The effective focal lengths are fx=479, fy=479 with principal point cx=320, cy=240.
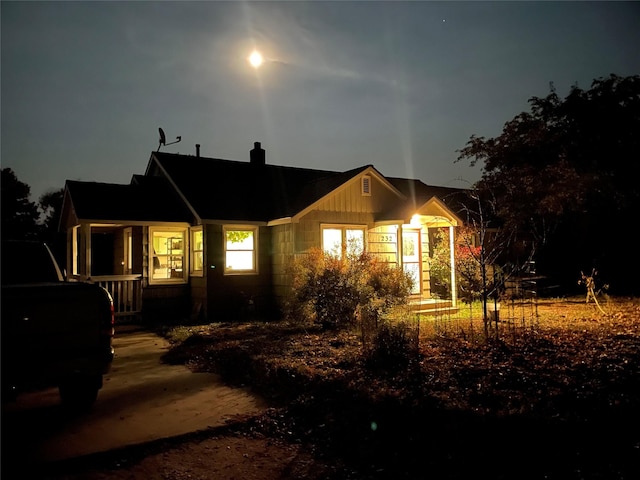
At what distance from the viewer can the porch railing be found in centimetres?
1444

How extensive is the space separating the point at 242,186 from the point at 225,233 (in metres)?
3.20

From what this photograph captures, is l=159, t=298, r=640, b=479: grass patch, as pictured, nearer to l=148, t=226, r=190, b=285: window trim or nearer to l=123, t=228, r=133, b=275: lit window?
l=148, t=226, r=190, b=285: window trim

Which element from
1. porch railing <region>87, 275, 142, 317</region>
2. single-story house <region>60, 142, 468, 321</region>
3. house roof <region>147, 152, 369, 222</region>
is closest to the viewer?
porch railing <region>87, 275, 142, 317</region>

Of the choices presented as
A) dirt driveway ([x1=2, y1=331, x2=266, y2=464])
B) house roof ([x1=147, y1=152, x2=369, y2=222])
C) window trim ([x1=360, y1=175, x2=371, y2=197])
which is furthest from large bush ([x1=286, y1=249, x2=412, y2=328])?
dirt driveway ([x1=2, y1=331, x2=266, y2=464])

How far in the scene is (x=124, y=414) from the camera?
6.06 m

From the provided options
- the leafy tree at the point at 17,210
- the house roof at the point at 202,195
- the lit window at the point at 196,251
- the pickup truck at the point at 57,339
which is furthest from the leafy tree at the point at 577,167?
the leafy tree at the point at 17,210

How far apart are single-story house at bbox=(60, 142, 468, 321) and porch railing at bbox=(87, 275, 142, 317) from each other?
0.03m

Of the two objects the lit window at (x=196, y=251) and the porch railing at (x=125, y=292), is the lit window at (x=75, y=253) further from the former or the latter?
the lit window at (x=196, y=251)

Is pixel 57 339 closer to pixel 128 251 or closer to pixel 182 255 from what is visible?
pixel 182 255

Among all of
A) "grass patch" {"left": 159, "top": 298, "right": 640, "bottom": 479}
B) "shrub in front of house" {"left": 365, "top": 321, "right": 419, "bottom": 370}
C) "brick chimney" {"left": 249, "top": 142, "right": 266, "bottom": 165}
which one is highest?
"brick chimney" {"left": 249, "top": 142, "right": 266, "bottom": 165}

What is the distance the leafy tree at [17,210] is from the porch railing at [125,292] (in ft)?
57.2

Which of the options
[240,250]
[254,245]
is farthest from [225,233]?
[254,245]

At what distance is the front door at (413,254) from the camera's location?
16844mm

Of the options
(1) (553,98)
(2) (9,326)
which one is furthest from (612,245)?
(2) (9,326)
